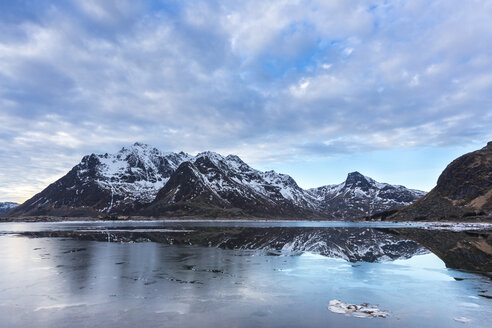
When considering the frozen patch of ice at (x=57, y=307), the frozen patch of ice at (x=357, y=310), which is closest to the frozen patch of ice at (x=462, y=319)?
the frozen patch of ice at (x=357, y=310)

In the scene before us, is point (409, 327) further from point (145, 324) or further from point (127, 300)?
point (127, 300)

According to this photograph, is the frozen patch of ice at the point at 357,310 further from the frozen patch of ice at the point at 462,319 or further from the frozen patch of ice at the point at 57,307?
the frozen patch of ice at the point at 57,307

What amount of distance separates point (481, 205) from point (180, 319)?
238m

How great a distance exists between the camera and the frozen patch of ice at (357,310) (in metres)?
18.3

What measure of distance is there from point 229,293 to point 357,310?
9.03 m

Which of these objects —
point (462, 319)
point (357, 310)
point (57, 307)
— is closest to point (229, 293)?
point (357, 310)

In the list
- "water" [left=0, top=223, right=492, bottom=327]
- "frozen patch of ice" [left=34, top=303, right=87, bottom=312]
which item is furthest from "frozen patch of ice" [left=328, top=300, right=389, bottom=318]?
"frozen patch of ice" [left=34, top=303, right=87, bottom=312]

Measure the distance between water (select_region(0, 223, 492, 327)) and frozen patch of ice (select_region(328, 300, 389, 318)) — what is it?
0.60 metres

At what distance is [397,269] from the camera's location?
34.9 meters

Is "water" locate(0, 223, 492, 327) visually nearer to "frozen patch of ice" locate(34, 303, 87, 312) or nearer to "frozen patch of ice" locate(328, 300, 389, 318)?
"frozen patch of ice" locate(34, 303, 87, 312)

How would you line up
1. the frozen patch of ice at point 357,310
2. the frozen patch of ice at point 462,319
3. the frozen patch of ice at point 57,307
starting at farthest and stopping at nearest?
the frozen patch of ice at point 57,307 → the frozen patch of ice at point 357,310 → the frozen patch of ice at point 462,319

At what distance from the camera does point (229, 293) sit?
23.3 metres

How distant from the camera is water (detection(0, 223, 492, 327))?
682 inches

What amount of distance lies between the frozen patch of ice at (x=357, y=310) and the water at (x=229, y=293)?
60 cm
